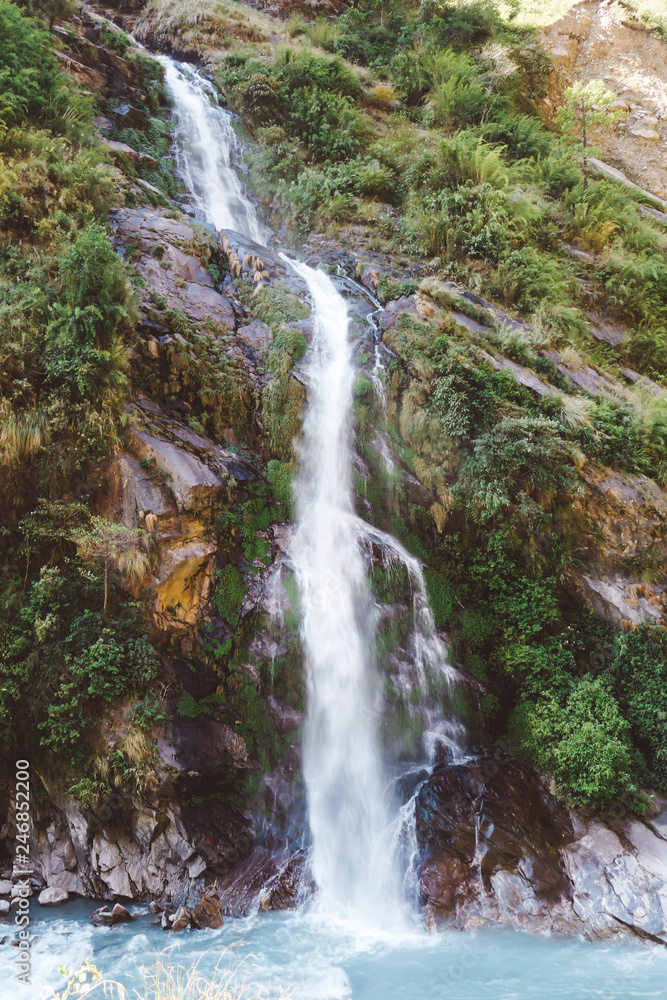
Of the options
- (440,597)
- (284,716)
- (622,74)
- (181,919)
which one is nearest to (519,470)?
(440,597)

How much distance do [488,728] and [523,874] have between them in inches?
71.9

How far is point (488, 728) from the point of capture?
7.71 meters

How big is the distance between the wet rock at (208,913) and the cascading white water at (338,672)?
3.83 ft

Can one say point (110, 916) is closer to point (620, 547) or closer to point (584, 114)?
point (620, 547)

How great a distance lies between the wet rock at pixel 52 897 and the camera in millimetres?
5816

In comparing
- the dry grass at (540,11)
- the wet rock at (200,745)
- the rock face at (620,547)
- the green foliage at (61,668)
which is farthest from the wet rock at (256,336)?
the dry grass at (540,11)

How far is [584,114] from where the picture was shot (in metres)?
14.3

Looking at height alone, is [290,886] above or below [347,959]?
below

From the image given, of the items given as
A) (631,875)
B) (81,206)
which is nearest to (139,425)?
(81,206)

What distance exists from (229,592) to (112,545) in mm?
1664

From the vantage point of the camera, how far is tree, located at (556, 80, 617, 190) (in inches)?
542

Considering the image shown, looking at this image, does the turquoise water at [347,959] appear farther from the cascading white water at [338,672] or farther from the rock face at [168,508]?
the rock face at [168,508]

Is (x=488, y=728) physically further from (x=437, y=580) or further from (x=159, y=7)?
(x=159, y=7)

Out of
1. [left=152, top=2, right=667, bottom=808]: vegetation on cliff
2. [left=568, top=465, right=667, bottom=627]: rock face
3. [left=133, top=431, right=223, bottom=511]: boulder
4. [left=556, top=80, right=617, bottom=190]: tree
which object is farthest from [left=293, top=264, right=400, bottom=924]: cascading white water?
[left=556, top=80, right=617, bottom=190]: tree
